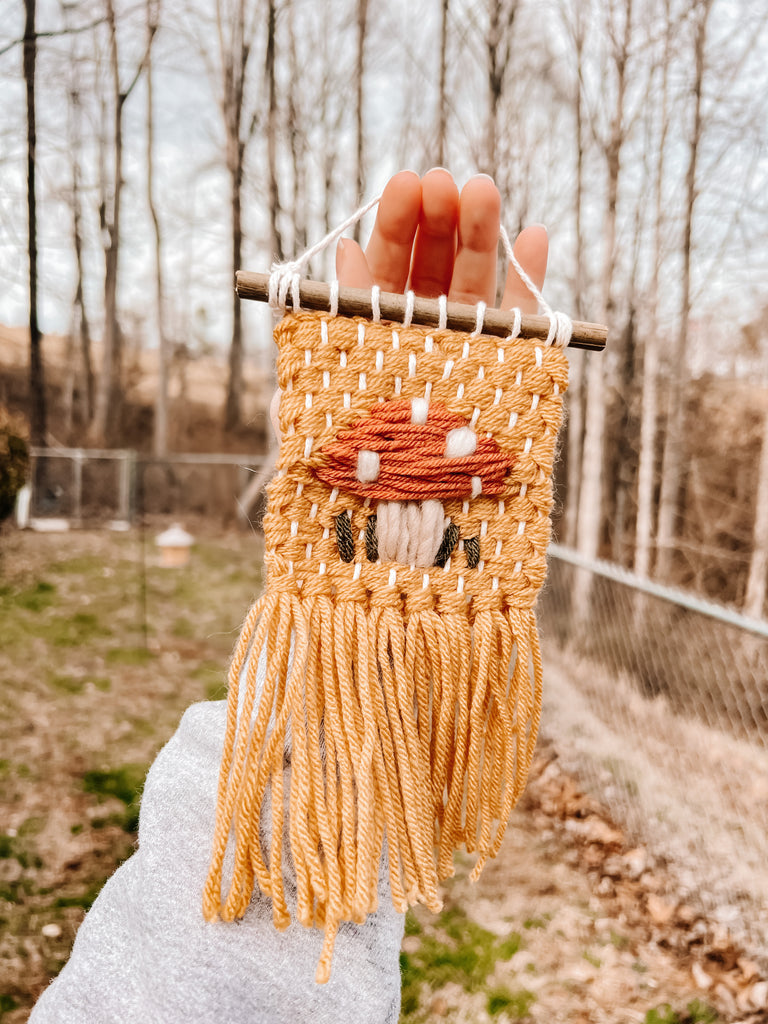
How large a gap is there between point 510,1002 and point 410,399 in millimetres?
2191

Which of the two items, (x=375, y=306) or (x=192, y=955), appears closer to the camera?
(x=192, y=955)

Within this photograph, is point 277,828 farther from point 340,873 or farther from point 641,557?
point 641,557

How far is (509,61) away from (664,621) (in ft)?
16.6

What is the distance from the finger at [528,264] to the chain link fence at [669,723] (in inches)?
65.3

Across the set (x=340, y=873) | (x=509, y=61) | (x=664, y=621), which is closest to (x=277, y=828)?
(x=340, y=873)

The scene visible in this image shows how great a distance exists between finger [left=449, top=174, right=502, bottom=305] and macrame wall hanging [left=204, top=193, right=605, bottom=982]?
0.54 feet

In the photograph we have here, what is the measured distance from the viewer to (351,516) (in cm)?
85

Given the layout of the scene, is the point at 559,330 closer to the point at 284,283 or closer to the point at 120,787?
the point at 284,283

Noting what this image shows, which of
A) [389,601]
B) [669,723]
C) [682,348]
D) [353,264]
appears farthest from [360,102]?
[389,601]

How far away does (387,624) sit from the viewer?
0.82m

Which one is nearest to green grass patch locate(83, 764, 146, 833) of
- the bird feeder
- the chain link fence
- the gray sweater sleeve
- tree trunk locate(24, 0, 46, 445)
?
the chain link fence

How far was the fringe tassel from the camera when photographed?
757mm

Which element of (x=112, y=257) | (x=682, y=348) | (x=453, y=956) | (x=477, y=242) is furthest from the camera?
(x=112, y=257)

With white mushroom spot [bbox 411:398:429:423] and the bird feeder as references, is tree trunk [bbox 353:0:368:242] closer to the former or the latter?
the bird feeder
